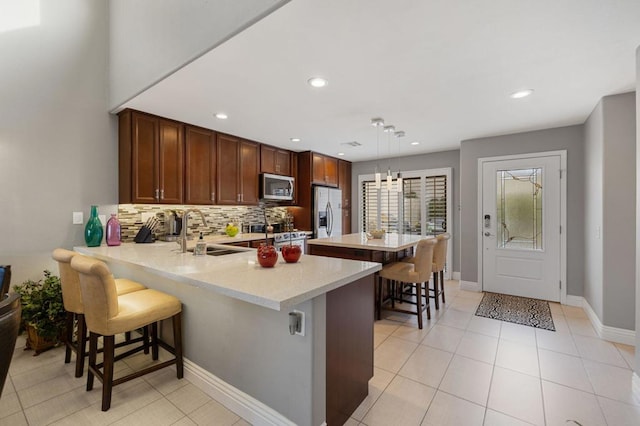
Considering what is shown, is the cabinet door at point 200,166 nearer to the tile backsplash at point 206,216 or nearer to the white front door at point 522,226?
the tile backsplash at point 206,216

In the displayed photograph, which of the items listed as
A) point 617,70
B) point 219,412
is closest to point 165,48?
point 219,412

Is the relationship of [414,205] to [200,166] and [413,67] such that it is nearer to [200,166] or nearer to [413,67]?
[413,67]

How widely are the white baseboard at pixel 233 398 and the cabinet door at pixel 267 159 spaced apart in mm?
3149

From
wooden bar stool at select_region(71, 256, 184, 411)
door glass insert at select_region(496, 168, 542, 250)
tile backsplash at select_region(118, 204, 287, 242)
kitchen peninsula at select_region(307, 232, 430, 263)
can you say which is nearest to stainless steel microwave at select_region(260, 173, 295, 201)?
tile backsplash at select_region(118, 204, 287, 242)

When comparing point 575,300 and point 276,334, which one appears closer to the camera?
point 276,334

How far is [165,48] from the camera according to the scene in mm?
2320

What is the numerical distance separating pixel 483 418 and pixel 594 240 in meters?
2.67

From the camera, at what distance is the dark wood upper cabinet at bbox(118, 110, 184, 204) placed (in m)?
3.12

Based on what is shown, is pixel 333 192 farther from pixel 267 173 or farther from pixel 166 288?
pixel 166 288

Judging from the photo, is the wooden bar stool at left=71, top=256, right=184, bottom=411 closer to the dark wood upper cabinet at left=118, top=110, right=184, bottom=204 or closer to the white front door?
the dark wood upper cabinet at left=118, top=110, right=184, bottom=204

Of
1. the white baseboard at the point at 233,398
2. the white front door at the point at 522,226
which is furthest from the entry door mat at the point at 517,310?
the white baseboard at the point at 233,398

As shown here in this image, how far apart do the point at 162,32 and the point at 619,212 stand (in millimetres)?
4457

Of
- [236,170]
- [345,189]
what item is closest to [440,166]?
[345,189]

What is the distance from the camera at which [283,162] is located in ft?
16.6
